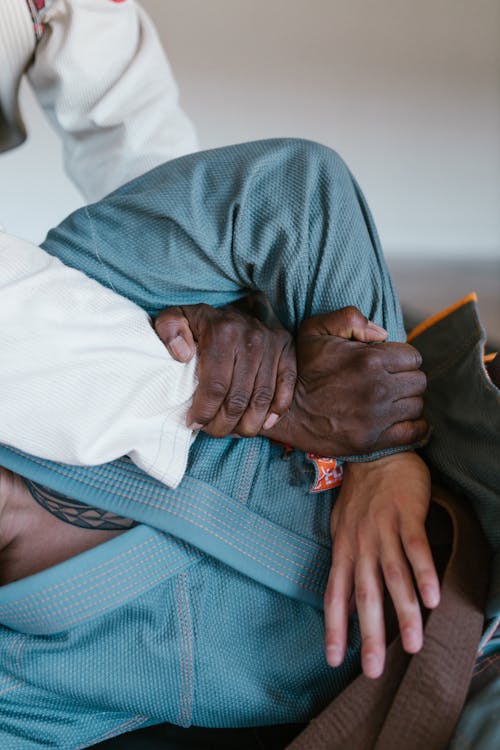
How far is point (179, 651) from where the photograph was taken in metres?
0.52

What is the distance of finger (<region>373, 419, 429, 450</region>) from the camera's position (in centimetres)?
56

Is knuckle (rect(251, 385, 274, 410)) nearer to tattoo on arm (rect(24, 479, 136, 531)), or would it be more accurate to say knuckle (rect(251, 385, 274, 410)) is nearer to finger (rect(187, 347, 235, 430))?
finger (rect(187, 347, 235, 430))

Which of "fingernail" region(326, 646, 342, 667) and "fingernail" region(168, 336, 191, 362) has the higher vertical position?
"fingernail" region(168, 336, 191, 362)

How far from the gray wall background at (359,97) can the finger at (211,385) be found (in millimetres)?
1527

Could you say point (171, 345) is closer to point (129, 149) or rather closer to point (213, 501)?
point (213, 501)

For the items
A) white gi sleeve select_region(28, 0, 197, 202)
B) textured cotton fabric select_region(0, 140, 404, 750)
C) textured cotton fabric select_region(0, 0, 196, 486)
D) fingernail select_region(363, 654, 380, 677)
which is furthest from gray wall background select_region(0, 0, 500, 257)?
fingernail select_region(363, 654, 380, 677)

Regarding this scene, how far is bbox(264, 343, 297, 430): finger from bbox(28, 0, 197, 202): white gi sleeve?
420 millimetres

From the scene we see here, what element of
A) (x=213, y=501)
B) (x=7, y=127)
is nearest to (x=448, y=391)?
(x=213, y=501)

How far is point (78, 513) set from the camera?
551mm

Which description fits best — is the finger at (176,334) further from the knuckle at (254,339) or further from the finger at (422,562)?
the finger at (422,562)

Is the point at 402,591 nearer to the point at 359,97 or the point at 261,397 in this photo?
the point at 261,397

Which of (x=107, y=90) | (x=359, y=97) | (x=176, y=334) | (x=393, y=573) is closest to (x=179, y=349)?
(x=176, y=334)

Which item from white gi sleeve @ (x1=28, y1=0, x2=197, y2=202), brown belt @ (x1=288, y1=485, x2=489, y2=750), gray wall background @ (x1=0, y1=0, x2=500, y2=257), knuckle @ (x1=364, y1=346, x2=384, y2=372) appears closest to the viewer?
brown belt @ (x1=288, y1=485, x2=489, y2=750)

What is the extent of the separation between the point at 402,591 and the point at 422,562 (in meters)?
0.03
